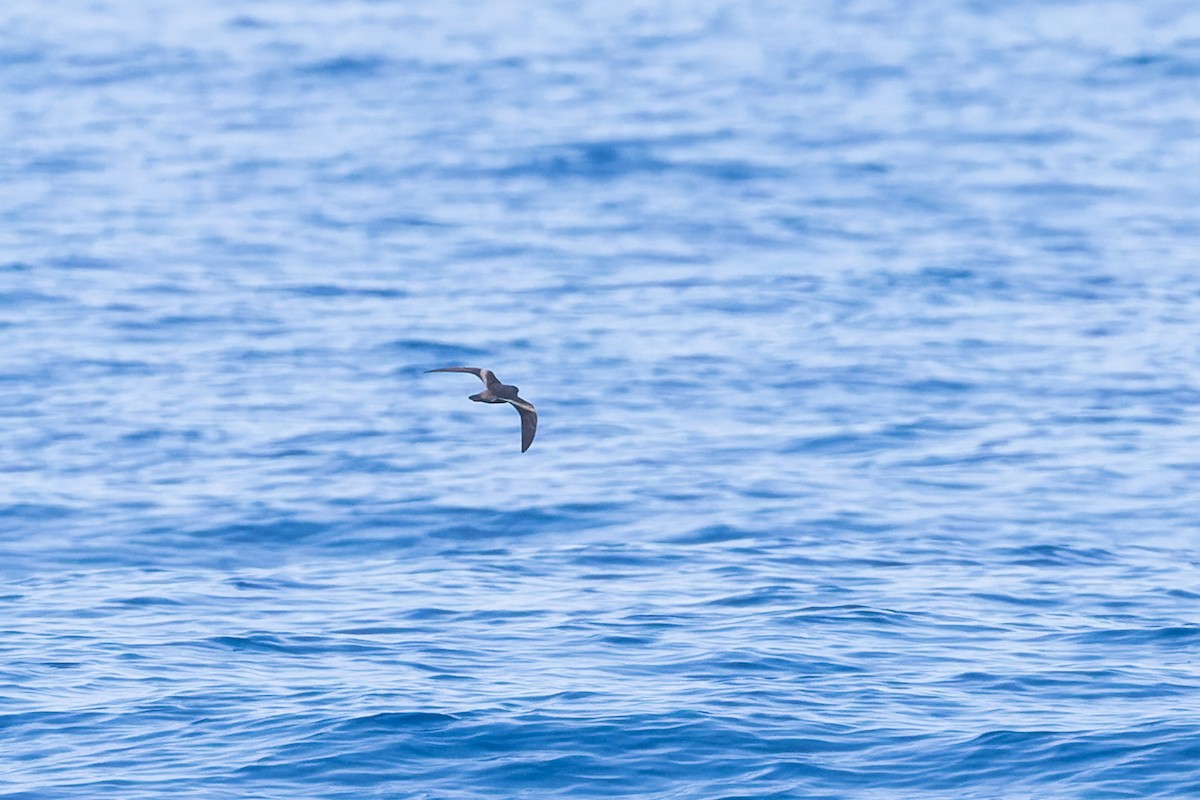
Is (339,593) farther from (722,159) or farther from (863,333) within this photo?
(722,159)

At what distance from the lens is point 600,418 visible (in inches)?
1008

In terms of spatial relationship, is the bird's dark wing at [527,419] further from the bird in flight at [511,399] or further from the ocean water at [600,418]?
the ocean water at [600,418]

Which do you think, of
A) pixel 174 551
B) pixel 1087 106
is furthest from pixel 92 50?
pixel 174 551

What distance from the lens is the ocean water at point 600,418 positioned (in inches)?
630

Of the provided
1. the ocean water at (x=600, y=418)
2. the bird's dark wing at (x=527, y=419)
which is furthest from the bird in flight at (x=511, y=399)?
the ocean water at (x=600, y=418)

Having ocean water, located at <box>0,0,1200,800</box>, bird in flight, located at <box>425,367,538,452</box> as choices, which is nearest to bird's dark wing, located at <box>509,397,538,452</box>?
bird in flight, located at <box>425,367,538,452</box>

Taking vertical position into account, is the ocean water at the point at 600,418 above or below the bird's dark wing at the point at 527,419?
below

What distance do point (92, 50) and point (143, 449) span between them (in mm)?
27256

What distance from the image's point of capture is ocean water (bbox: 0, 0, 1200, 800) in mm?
15992

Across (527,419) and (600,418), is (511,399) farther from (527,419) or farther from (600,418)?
(600,418)

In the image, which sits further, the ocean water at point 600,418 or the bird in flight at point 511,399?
the ocean water at point 600,418

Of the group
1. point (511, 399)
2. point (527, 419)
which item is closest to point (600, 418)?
point (527, 419)

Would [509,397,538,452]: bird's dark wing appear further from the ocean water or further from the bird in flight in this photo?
the ocean water

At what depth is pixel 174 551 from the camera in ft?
69.2
